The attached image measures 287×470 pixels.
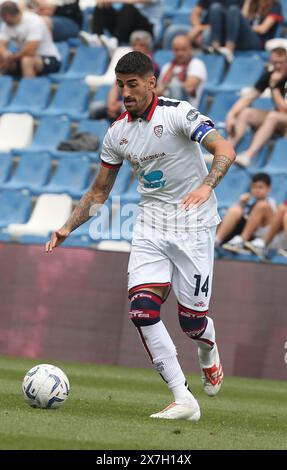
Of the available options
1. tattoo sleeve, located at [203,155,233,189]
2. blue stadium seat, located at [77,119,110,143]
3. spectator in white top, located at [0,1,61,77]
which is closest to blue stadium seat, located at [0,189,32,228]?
blue stadium seat, located at [77,119,110,143]

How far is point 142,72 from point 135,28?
1117cm

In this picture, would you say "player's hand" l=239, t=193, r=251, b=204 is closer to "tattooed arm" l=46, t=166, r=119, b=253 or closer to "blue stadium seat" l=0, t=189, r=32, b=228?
"blue stadium seat" l=0, t=189, r=32, b=228

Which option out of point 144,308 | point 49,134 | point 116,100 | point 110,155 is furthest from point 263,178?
point 144,308

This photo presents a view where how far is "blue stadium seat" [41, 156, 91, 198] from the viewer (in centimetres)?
1766

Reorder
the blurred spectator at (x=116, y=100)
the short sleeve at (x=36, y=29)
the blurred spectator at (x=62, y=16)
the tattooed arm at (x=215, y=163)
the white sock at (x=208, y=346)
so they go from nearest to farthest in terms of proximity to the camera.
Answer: the tattooed arm at (x=215, y=163)
the white sock at (x=208, y=346)
the blurred spectator at (x=116, y=100)
the short sleeve at (x=36, y=29)
the blurred spectator at (x=62, y=16)

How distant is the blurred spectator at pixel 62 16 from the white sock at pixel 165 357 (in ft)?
42.2

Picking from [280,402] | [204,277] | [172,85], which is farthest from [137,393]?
[172,85]

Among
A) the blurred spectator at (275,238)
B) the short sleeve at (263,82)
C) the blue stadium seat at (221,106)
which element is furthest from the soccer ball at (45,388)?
the blue stadium seat at (221,106)

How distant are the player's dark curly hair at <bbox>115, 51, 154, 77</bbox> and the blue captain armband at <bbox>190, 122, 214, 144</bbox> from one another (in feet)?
1.76

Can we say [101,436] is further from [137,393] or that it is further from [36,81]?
[36,81]

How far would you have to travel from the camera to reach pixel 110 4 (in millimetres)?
19750

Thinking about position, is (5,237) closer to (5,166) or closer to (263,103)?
(5,166)

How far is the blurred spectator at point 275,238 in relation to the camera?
48.4 ft

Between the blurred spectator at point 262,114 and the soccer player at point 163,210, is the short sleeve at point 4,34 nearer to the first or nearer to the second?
the blurred spectator at point 262,114
